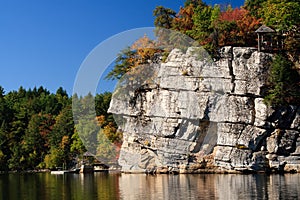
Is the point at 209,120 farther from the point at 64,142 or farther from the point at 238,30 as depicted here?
the point at 64,142

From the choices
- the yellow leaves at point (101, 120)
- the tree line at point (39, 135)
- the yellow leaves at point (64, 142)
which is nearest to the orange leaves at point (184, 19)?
the tree line at point (39, 135)

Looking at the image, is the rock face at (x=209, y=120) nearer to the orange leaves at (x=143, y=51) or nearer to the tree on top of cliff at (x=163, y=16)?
the orange leaves at (x=143, y=51)

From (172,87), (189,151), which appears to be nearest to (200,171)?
(189,151)

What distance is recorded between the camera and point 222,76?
116 ft

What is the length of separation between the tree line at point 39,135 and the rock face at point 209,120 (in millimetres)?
8148

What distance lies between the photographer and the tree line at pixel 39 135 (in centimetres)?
5300

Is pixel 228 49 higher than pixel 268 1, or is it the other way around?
pixel 268 1

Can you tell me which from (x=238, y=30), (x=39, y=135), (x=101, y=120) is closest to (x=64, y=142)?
(x=39, y=135)

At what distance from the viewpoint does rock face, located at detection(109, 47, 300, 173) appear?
33.3 m

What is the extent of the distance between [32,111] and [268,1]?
39.2 metres

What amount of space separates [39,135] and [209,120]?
97.9ft

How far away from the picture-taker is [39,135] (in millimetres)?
58406

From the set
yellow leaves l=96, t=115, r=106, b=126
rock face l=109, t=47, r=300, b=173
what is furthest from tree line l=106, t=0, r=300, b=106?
yellow leaves l=96, t=115, r=106, b=126

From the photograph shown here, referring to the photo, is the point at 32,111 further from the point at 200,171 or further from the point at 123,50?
the point at 200,171
